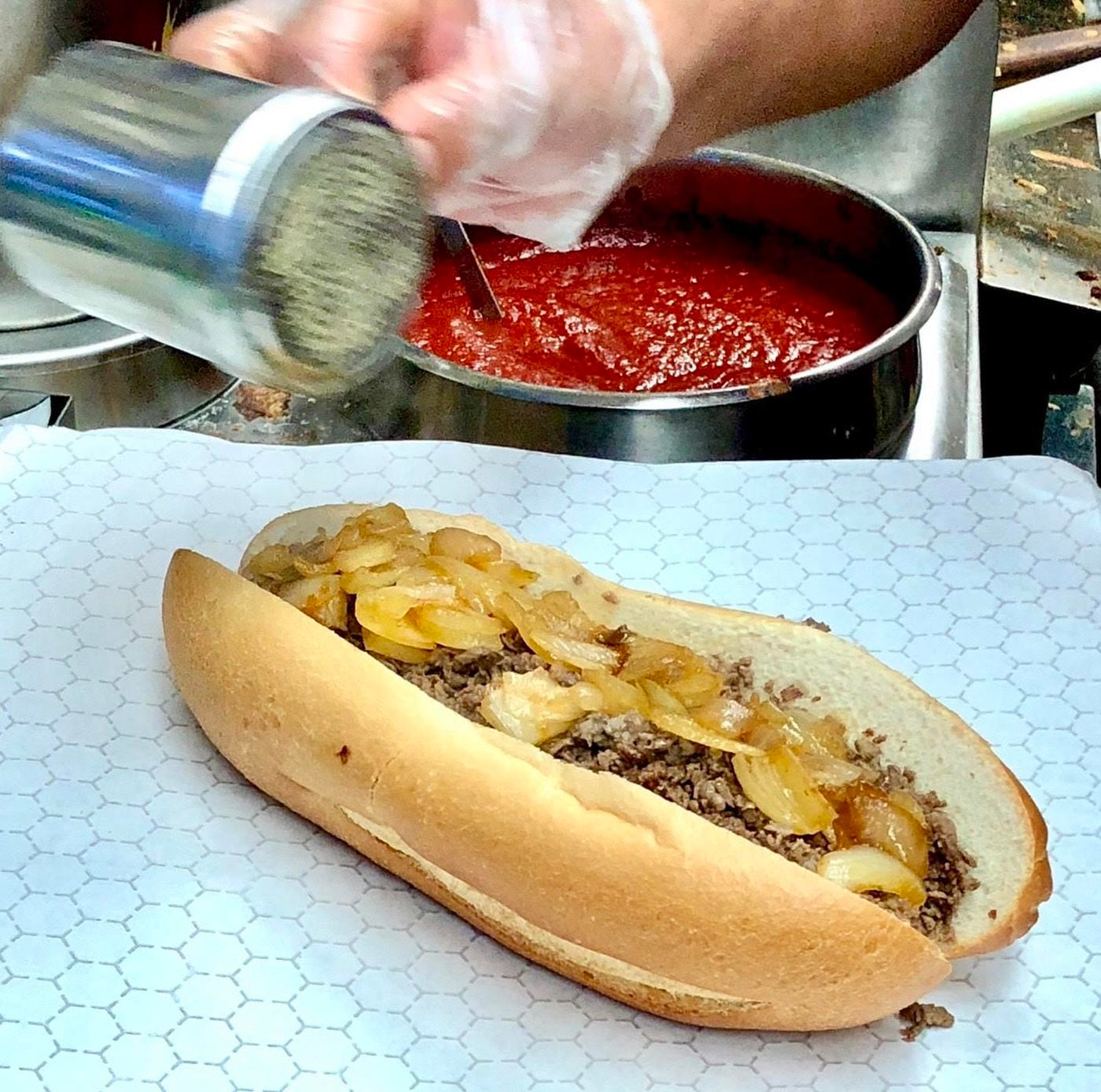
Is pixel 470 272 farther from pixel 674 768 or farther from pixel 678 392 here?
pixel 674 768

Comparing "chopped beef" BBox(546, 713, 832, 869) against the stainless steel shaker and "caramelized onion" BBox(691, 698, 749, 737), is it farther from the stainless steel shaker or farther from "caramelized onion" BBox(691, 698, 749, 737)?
the stainless steel shaker

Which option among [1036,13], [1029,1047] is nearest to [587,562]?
[1029,1047]

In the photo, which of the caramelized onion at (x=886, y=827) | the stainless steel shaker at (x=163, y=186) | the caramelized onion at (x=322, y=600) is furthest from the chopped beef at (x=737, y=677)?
the stainless steel shaker at (x=163, y=186)

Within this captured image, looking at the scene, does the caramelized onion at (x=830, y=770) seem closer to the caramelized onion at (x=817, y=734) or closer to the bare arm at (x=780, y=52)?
the caramelized onion at (x=817, y=734)

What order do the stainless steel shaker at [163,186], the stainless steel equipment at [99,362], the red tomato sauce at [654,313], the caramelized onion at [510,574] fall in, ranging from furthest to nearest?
1. the red tomato sauce at [654,313]
2. the stainless steel equipment at [99,362]
3. the caramelized onion at [510,574]
4. the stainless steel shaker at [163,186]

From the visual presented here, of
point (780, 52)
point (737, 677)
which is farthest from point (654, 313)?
point (737, 677)

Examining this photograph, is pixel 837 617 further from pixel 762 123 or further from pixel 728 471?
pixel 762 123

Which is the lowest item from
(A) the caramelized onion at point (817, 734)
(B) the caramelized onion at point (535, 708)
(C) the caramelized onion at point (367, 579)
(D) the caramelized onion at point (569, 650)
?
(A) the caramelized onion at point (817, 734)
